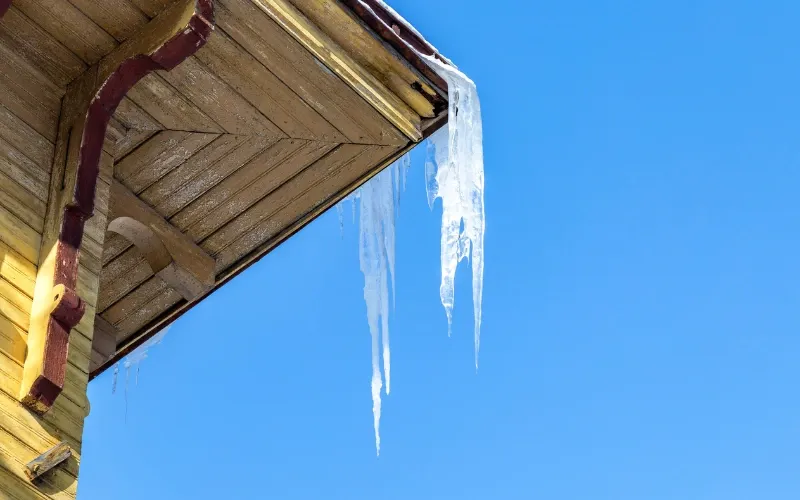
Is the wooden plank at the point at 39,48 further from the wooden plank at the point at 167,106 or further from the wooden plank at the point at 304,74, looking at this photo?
the wooden plank at the point at 304,74

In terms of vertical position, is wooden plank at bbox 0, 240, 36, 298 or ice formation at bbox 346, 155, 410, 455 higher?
ice formation at bbox 346, 155, 410, 455

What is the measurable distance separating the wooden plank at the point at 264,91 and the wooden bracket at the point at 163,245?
2.95 feet

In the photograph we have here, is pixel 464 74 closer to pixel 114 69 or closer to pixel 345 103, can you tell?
pixel 345 103

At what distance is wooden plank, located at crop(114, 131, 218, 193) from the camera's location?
7.50 meters

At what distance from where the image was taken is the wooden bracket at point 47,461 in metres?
5.72

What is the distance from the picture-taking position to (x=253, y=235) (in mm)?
8008

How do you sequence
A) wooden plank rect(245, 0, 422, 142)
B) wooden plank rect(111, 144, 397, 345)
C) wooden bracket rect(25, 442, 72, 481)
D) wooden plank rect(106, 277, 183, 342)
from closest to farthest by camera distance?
wooden bracket rect(25, 442, 72, 481) → wooden plank rect(245, 0, 422, 142) → wooden plank rect(111, 144, 397, 345) → wooden plank rect(106, 277, 183, 342)

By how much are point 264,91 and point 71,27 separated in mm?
1046

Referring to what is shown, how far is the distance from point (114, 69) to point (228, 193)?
1.17m

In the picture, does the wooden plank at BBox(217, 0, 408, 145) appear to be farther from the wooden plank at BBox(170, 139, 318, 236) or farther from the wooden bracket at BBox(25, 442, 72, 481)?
the wooden bracket at BBox(25, 442, 72, 481)

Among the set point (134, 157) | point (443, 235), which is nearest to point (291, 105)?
Result: point (134, 157)

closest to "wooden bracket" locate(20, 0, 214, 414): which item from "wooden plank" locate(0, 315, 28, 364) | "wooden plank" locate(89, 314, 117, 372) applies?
"wooden plank" locate(0, 315, 28, 364)

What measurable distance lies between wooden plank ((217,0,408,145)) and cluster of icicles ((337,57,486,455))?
423 millimetres

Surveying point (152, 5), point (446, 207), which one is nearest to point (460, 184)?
point (446, 207)
